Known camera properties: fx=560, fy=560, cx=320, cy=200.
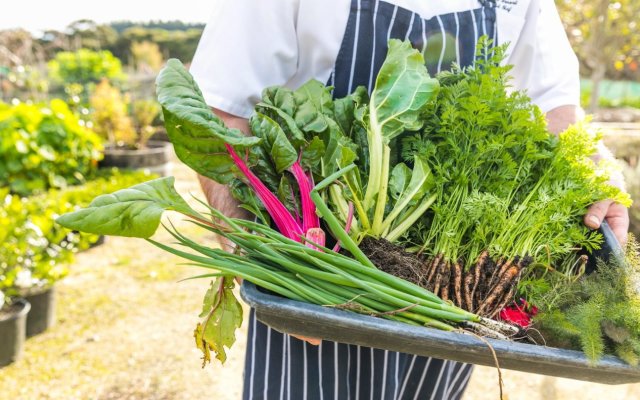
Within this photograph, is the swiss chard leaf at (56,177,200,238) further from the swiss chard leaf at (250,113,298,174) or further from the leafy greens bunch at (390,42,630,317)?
the leafy greens bunch at (390,42,630,317)

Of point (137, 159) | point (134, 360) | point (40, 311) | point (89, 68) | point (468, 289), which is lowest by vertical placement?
point (134, 360)

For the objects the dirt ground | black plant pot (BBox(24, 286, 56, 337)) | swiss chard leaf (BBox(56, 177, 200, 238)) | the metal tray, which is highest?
swiss chard leaf (BBox(56, 177, 200, 238))

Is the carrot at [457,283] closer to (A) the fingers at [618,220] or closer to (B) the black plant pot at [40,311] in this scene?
(A) the fingers at [618,220]

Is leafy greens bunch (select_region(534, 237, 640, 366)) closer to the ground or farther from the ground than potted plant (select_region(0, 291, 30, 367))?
farther from the ground

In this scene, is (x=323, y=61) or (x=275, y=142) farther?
(x=323, y=61)

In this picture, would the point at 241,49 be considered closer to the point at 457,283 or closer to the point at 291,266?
the point at 291,266

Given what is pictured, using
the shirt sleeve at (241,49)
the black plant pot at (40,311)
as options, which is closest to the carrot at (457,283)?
the shirt sleeve at (241,49)

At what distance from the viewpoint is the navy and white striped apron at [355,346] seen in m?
1.61

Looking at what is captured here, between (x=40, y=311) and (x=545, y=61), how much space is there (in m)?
3.38

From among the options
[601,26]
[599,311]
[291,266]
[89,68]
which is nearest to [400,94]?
[291,266]

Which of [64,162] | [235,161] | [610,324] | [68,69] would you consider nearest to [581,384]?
[610,324]

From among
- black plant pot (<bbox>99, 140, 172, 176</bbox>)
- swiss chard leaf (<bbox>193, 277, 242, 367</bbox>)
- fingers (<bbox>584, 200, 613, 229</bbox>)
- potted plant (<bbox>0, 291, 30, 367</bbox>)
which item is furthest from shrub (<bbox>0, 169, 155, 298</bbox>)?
black plant pot (<bbox>99, 140, 172, 176</bbox>)

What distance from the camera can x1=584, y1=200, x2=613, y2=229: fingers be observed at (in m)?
1.39

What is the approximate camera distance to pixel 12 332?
326cm
